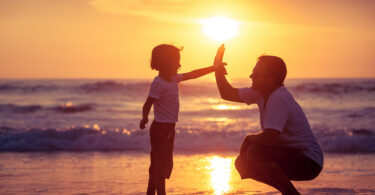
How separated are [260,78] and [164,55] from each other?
3.92 feet

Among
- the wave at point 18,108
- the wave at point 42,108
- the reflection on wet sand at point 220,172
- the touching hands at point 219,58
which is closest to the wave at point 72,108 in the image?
the wave at point 42,108

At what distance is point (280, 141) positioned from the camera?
400 cm

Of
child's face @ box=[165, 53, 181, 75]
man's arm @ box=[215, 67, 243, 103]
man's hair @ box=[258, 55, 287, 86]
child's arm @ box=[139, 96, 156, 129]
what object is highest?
child's face @ box=[165, 53, 181, 75]

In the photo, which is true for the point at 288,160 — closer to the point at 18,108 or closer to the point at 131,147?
the point at 131,147

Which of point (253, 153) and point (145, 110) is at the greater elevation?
point (145, 110)

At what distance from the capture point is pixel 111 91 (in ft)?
101

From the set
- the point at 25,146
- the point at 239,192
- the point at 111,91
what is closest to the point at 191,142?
the point at 25,146

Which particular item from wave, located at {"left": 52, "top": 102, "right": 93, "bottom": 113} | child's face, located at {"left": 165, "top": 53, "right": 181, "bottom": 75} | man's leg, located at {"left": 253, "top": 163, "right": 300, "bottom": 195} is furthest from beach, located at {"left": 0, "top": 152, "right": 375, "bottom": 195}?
wave, located at {"left": 52, "top": 102, "right": 93, "bottom": 113}

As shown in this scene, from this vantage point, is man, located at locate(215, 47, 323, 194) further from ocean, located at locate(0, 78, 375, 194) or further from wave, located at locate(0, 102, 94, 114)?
wave, located at locate(0, 102, 94, 114)

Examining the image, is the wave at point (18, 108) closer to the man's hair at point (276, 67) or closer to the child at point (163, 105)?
the child at point (163, 105)

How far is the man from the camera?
12.6 ft

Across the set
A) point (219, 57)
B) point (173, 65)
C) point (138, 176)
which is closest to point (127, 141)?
point (138, 176)

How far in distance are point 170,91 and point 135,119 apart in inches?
573

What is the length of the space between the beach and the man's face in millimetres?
2293
